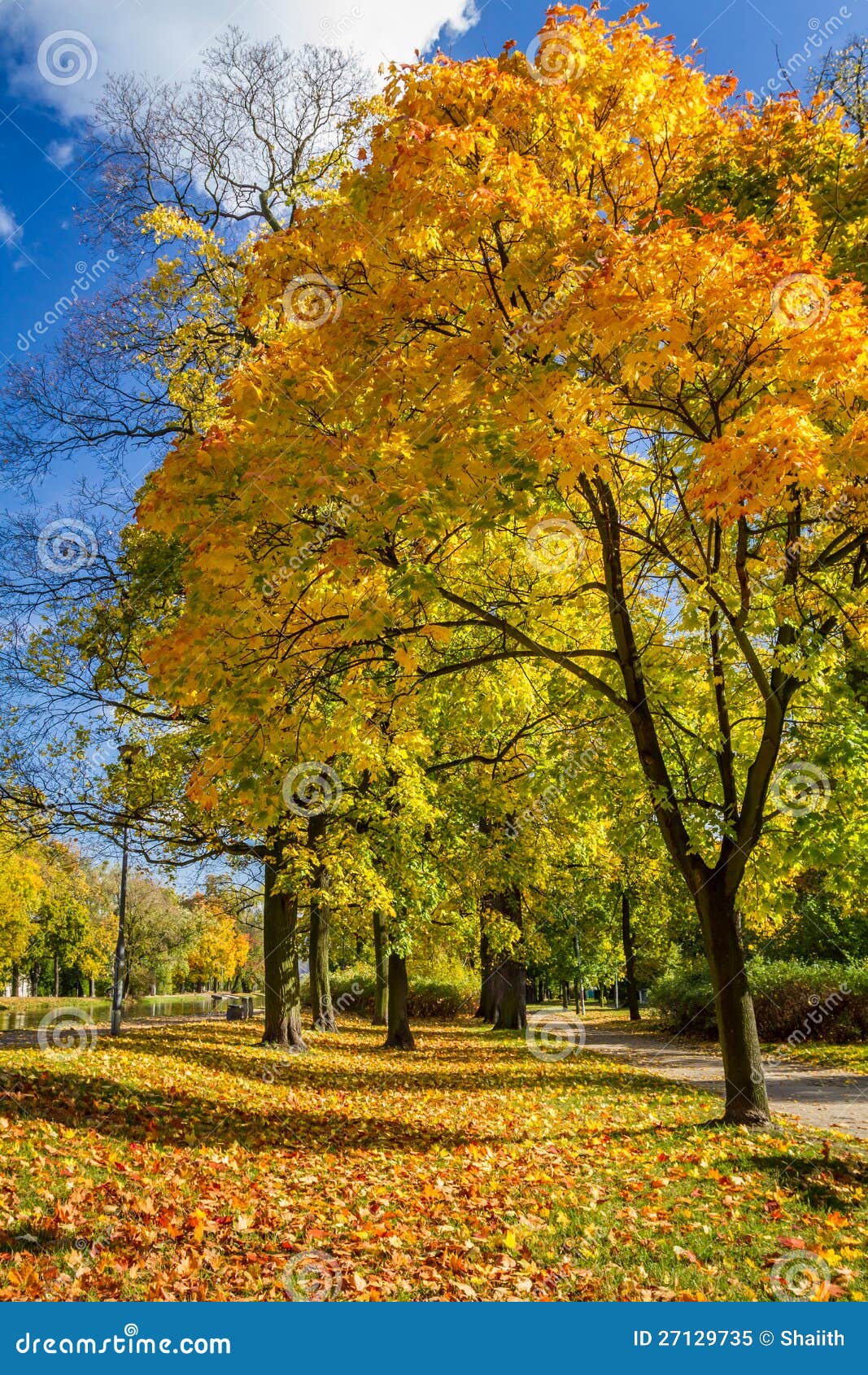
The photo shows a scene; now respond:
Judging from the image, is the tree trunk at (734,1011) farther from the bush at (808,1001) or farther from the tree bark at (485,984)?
the tree bark at (485,984)

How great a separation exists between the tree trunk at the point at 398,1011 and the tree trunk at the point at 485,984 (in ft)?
24.0

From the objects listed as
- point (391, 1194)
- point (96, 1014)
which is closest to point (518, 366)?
point (391, 1194)

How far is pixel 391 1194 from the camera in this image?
6086 millimetres

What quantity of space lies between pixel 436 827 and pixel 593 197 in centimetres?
1296

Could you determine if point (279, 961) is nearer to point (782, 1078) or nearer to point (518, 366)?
point (782, 1078)

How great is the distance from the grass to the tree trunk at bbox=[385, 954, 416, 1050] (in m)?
8.78

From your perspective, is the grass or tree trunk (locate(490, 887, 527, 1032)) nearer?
the grass

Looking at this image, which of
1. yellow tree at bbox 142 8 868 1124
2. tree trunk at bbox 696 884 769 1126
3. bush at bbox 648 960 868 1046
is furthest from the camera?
bush at bbox 648 960 868 1046

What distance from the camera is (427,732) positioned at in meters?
16.1

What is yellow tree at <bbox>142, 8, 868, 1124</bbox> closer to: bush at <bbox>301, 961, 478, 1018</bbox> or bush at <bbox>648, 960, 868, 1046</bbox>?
bush at <bbox>648, 960, 868, 1046</bbox>

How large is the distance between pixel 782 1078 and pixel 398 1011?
8708 mm

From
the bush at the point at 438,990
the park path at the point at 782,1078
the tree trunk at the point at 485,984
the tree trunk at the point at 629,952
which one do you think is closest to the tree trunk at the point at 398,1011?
the park path at the point at 782,1078

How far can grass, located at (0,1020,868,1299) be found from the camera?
170 inches

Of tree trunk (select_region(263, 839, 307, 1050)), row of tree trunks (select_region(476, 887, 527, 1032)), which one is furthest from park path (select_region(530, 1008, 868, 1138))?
tree trunk (select_region(263, 839, 307, 1050))
